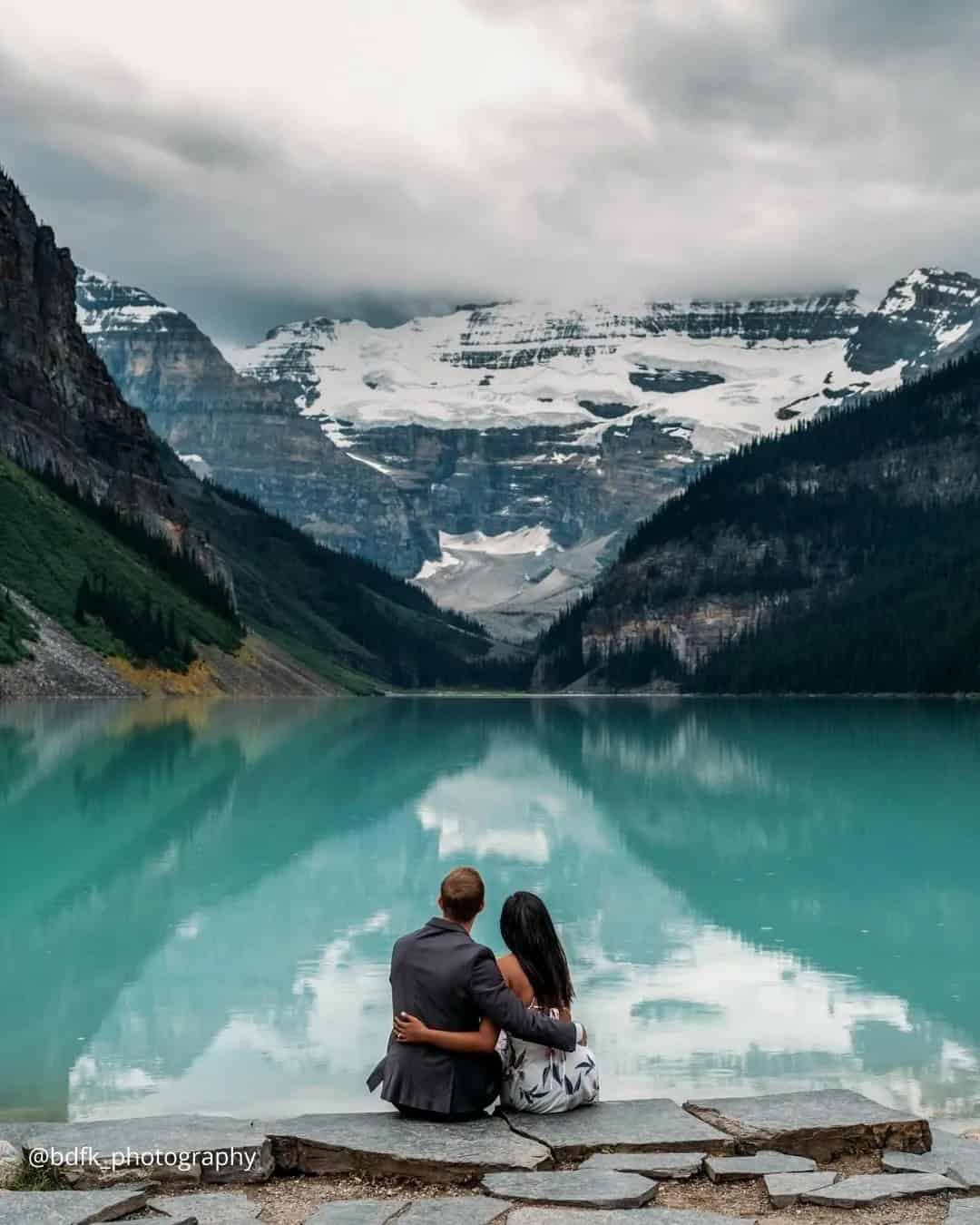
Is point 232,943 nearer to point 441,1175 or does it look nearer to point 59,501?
point 441,1175

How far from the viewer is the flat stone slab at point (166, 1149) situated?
12211 mm

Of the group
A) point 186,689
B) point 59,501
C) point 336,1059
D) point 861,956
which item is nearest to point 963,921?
point 861,956

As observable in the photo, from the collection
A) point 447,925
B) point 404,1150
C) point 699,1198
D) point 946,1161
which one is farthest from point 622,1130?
point 946,1161

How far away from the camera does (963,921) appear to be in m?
32.2

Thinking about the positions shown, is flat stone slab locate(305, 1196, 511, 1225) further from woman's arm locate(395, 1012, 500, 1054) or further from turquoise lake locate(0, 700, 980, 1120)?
turquoise lake locate(0, 700, 980, 1120)

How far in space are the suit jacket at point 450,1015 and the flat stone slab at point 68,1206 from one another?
2.95 meters

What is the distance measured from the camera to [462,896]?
14.0 m

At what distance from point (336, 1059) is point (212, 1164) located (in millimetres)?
8205

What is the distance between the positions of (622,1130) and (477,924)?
17.5m

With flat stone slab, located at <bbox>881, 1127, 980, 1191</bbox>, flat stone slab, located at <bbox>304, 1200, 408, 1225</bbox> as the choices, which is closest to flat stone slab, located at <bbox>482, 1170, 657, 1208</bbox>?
flat stone slab, located at <bbox>304, 1200, 408, 1225</bbox>

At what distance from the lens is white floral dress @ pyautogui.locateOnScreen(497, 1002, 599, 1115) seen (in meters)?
14.1

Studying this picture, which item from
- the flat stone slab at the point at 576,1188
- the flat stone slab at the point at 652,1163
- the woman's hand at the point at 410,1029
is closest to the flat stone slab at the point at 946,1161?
the flat stone slab at the point at 652,1163

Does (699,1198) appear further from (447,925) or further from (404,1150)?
(447,925)

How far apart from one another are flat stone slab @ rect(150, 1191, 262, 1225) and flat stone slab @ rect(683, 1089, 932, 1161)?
4209mm
